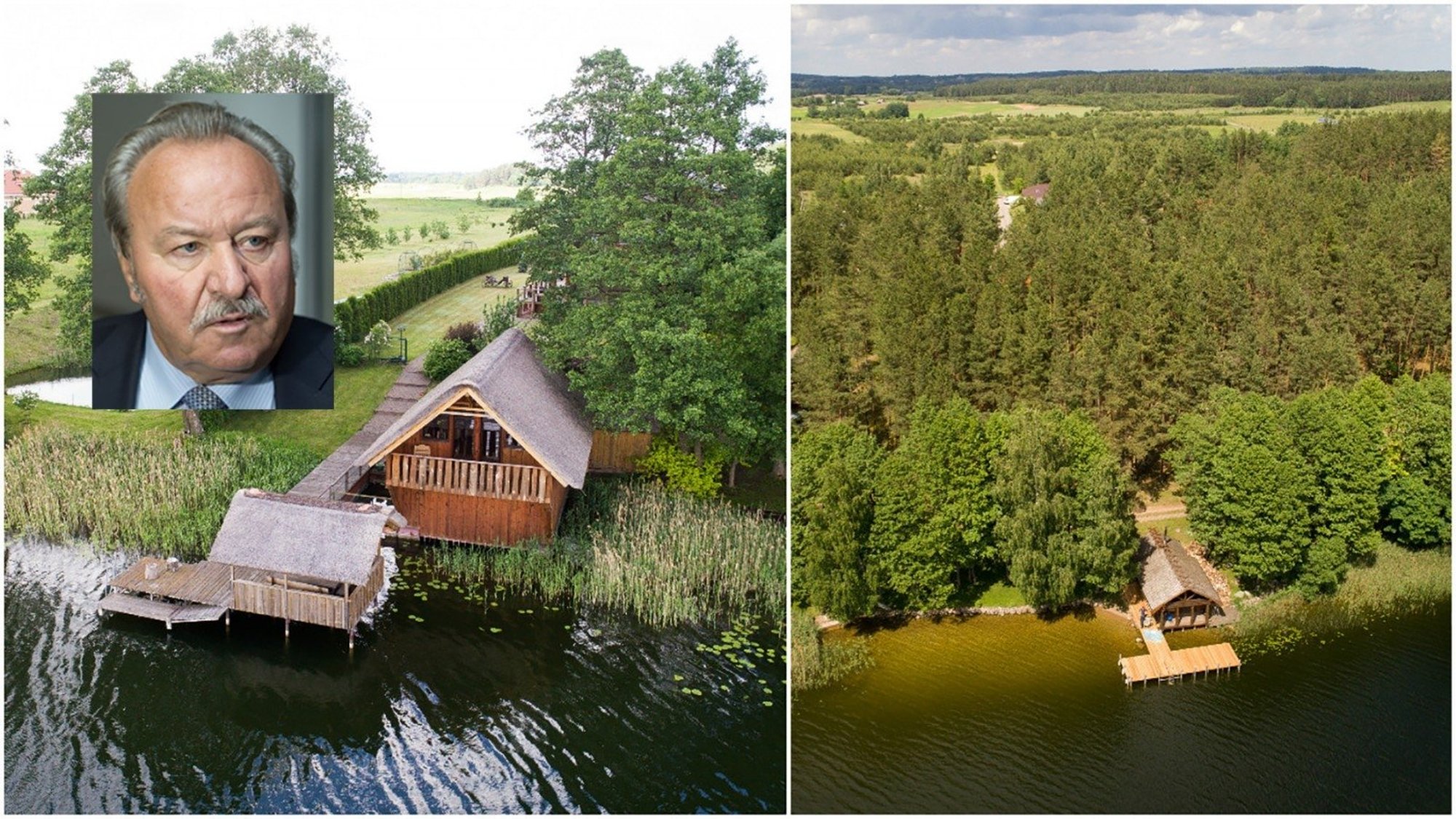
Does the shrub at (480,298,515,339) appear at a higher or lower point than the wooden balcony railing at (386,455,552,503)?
higher

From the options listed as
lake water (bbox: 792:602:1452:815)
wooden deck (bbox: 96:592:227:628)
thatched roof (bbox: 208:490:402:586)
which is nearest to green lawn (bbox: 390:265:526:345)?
thatched roof (bbox: 208:490:402:586)

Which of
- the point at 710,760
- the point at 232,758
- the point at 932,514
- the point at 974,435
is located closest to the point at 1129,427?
the point at 974,435

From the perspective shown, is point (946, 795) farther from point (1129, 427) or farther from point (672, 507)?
point (1129, 427)

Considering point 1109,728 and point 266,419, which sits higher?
point 266,419

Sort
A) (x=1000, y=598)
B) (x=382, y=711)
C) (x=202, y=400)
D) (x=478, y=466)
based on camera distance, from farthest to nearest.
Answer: (x=1000, y=598)
(x=478, y=466)
(x=202, y=400)
(x=382, y=711)

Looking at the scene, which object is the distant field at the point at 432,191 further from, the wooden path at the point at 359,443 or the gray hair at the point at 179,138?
the wooden path at the point at 359,443

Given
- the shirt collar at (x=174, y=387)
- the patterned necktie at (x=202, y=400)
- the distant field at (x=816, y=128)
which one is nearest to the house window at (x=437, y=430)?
the shirt collar at (x=174, y=387)

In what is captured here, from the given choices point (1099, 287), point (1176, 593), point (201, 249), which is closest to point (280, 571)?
point (201, 249)

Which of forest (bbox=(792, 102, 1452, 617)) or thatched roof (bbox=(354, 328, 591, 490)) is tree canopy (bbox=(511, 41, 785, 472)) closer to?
thatched roof (bbox=(354, 328, 591, 490))

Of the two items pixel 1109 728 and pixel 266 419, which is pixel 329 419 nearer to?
pixel 266 419
